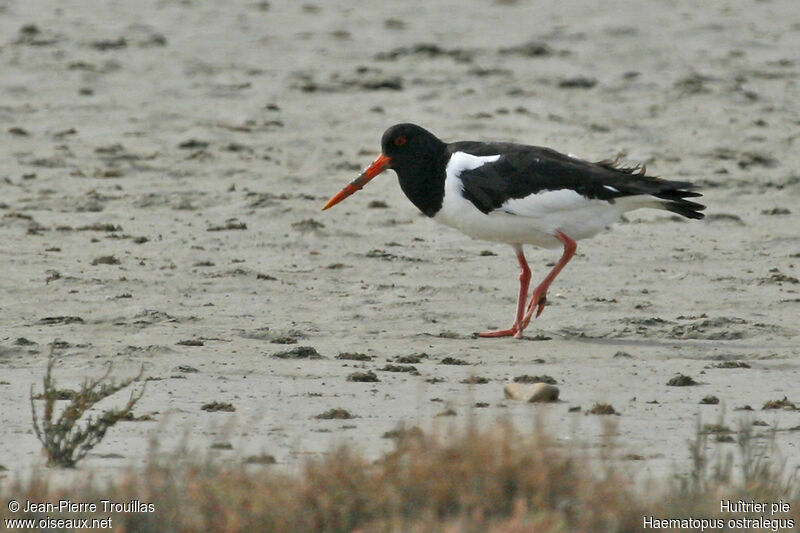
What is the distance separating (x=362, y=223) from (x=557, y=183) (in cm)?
270

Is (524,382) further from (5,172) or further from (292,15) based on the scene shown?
(292,15)

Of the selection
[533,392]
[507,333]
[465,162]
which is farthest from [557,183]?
[533,392]

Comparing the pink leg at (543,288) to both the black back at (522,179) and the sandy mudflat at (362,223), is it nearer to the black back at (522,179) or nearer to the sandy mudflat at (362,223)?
the sandy mudflat at (362,223)

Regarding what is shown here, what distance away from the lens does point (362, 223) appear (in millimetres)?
11352

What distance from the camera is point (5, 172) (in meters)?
12.4

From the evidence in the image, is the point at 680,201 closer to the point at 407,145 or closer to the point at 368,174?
the point at 407,145

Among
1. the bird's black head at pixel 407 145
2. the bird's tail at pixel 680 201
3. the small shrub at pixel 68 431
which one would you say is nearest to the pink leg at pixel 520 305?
the bird's black head at pixel 407 145

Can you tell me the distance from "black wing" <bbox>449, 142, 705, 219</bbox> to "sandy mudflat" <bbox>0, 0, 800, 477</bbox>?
0.77m

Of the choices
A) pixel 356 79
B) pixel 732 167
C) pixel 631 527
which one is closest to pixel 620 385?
pixel 631 527

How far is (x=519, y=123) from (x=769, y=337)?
587 cm

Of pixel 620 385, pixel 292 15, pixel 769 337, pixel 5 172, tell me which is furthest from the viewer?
pixel 292 15

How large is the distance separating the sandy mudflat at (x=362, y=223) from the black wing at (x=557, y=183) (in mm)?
769

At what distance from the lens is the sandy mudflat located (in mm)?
7219

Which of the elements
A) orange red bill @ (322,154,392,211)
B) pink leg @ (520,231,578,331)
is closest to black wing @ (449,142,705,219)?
pink leg @ (520,231,578,331)
